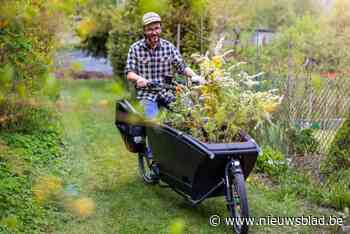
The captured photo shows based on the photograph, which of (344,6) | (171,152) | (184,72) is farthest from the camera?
(344,6)

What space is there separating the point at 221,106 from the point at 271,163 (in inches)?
69.9

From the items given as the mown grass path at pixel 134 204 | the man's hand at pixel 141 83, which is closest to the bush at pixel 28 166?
the mown grass path at pixel 134 204

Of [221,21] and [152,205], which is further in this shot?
[221,21]

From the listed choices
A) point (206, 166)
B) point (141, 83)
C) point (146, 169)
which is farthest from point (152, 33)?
point (206, 166)

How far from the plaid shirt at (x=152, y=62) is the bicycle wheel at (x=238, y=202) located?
144 cm

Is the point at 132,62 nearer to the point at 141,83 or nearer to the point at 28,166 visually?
the point at 141,83

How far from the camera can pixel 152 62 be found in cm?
497

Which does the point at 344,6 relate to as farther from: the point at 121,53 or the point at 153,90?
the point at 153,90

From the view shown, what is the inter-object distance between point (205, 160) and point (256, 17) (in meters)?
12.6

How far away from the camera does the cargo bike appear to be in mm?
3676

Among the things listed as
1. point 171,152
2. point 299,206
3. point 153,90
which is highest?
point 153,90

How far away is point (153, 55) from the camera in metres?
4.96

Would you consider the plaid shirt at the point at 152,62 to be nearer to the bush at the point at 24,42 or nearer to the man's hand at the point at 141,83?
the man's hand at the point at 141,83

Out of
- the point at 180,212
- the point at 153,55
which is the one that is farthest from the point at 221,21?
the point at 180,212
